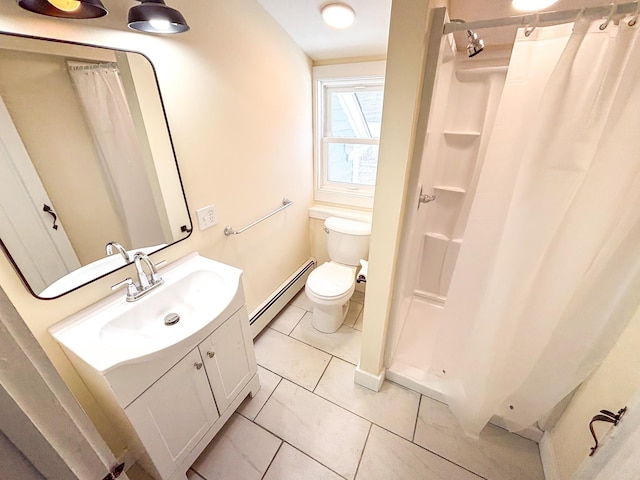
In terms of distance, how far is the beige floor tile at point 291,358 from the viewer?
1658mm

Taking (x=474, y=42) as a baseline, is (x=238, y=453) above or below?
below

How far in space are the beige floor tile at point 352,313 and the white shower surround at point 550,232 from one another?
893 millimetres

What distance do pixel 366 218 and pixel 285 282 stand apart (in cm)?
84

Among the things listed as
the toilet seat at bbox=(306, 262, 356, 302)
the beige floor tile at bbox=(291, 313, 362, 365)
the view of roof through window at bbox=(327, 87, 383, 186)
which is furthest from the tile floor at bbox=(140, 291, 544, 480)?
the view of roof through window at bbox=(327, 87, 383, 186)

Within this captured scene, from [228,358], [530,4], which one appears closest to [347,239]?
[228,358]

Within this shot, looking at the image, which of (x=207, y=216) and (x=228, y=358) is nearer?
(x=228, y=358)

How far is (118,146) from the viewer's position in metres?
1.05

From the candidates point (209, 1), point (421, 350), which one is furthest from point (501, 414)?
point (209, 1)

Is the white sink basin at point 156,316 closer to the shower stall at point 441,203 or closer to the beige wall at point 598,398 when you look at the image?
the shower stall at point 441,203

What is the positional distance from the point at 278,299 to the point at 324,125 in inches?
58.0

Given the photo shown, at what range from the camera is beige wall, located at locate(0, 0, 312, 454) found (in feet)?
3.12

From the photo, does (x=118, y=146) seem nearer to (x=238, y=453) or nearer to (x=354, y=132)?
(x=238, y=453)

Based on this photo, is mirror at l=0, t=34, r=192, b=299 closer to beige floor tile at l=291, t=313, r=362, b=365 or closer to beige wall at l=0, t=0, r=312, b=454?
beige wall at l=0, t=0, r=312, b=454

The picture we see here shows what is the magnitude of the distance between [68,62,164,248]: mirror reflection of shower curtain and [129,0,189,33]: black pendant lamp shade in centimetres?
19
